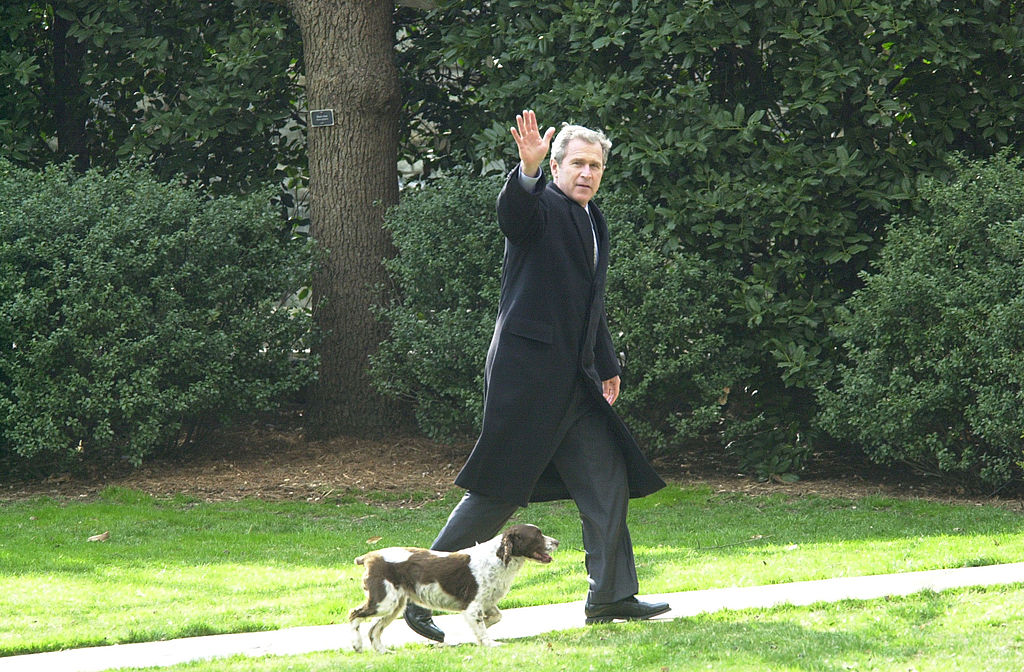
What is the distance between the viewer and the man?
5.22m

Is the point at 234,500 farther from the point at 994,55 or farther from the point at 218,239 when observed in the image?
the point at 994,55

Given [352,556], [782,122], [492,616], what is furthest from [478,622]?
[782,122]

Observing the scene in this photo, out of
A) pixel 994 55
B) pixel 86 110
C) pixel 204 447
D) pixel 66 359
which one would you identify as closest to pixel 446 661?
pixel 66 359

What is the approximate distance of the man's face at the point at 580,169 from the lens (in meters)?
5.26

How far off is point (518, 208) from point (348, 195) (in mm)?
5888

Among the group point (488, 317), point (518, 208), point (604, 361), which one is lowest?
point (604, 361)

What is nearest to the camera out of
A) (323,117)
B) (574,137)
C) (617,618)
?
(574,137)

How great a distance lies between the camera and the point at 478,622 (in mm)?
5023

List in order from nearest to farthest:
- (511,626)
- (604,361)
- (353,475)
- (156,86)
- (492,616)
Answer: (492,616) < (511,626) < (604,361) < (353,475) < (156,86)

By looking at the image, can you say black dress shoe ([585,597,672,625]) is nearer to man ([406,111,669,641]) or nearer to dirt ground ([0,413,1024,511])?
man ([406,111,669,641])

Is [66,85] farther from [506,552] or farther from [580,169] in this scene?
[506,552]

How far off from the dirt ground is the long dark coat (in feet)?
13.1

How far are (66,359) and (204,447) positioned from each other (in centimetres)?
167

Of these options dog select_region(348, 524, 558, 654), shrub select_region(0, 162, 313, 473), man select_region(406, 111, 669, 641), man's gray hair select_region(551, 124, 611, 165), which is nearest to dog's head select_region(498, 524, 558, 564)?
dog select_region(348, 524, 558, 654)
